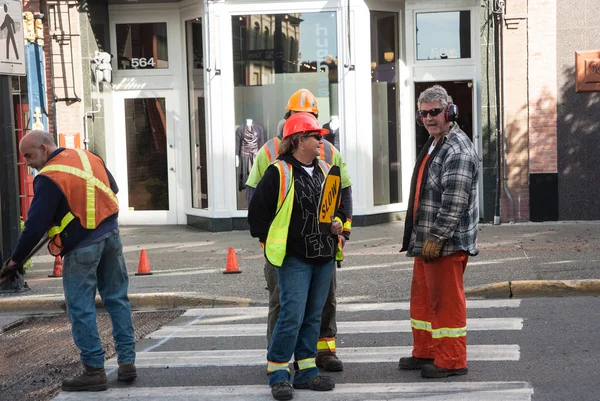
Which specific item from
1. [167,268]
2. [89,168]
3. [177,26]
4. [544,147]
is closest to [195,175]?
[177,26]

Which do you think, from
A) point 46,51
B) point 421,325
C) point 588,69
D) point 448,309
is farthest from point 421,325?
point 46,51

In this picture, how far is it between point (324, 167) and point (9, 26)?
582cm

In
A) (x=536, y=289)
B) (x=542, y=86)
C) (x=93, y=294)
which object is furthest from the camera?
(x=542, y=86)

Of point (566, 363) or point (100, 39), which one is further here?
point (100, 39)

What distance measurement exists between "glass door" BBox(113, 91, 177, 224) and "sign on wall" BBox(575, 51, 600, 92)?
23.5ft

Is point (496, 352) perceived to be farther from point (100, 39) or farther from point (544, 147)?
point (100, 39)

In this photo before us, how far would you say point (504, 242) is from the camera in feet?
45.1

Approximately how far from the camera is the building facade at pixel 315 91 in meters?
15.7

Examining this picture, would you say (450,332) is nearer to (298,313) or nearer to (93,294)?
(298,313)

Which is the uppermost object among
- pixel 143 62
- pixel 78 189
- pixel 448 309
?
pixel 143 62

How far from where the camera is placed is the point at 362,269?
39.5 ft

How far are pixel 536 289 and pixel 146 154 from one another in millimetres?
9394

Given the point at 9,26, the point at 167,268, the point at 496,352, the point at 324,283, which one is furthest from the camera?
the point at 167,268

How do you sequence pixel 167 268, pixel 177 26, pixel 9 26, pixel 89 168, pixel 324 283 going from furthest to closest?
pixel 177 26 → pixel 167 268 → pixel 9 26 → pixel 89 168 → pixel 324 283
